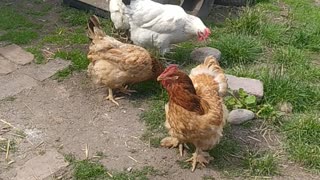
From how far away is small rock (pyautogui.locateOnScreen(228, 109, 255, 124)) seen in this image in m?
4.54

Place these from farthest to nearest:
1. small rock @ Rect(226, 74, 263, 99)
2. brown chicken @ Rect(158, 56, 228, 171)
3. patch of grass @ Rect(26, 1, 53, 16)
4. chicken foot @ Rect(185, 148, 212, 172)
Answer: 1. patch of grass @ Rect(26, 1, 53, 16)
2. small rock @ Rect(226, 74, 263, 99)
3. chicken foot @ Rect(185, 148, 212, 172)
4. brown chicken @ Rect(158, 56, 228, 171)

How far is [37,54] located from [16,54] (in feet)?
0.70

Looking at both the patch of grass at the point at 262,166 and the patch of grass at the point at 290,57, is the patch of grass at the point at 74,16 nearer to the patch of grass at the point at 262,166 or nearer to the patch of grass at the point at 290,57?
the patch of grass at the point at 290,57

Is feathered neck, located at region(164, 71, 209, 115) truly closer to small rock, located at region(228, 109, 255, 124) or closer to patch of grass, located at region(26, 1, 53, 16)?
small rock, located at region(228, 109, 255, 124)

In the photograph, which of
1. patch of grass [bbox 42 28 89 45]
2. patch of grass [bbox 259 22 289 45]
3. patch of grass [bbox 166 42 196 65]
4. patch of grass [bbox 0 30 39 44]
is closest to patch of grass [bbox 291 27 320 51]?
patch of grass [bbox 259 22 289 45]

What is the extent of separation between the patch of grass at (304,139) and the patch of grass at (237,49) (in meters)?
1.10

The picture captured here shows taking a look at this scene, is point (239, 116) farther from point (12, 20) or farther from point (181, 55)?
point (12, 20)

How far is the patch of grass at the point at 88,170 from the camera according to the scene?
384 centimetres

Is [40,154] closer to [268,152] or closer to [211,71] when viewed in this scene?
[211,71]

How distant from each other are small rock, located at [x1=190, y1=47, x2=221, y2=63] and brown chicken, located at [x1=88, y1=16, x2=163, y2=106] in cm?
73

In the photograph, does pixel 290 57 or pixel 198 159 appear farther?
pixel 290 57

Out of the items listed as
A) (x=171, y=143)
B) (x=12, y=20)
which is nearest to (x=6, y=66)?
(x=12, y=20)

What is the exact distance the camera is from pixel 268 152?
426 centimetres

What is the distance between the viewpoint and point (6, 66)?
5.20 meters
